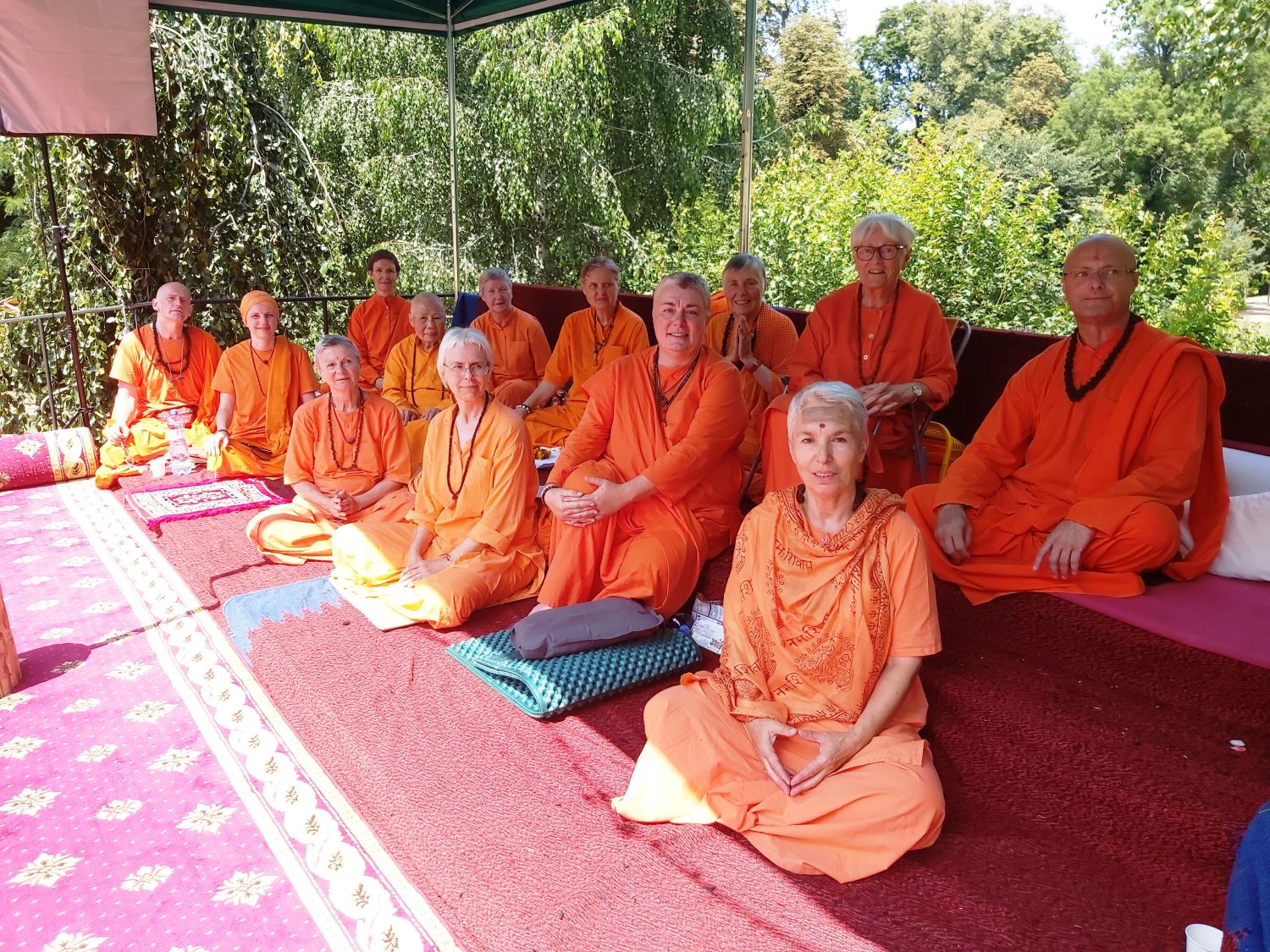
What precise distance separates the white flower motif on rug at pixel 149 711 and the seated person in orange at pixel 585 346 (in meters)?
2.73

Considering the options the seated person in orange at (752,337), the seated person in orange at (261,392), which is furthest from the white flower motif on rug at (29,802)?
the seated person in orange at (261,392)

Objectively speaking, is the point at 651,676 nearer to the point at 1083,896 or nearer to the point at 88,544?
the point at 1083,896

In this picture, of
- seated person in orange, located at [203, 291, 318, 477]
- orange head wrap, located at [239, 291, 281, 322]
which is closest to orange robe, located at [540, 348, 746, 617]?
seated person in orange, located at [203, 291, 318, 477]

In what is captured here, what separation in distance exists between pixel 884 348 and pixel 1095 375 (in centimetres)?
100

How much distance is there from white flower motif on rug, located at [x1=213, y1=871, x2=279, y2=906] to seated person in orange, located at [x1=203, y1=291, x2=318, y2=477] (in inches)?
148

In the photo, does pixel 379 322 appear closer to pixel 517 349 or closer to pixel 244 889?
pixel 517 349

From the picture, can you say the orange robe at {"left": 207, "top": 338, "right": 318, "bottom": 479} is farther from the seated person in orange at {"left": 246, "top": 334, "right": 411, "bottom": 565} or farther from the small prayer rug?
the seated person in orange at {"left": 246, "top": 334, "right": 411, "bottom": 565}

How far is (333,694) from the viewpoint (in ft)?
10.4

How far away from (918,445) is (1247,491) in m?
1.15

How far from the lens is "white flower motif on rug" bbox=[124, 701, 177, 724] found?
123 inches

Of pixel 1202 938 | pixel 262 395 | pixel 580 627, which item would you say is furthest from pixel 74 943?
pixel 262 395

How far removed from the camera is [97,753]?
2914mm

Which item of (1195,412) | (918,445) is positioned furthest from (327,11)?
(1195,412)

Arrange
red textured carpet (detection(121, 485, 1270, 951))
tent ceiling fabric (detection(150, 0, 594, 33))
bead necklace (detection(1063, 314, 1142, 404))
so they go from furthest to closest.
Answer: tent ceiling fabric (detection(150, 0, 594, 33)) < bead necklace (detection(1063, 314, 1142, 404)) < red textured carpet (detection(121, 485, 1270, 951))
